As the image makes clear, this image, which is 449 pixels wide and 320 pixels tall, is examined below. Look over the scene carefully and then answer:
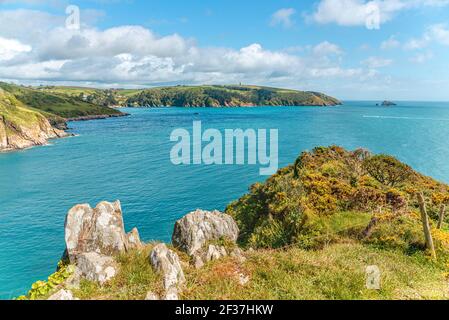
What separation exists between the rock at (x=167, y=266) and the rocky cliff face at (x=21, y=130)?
11355 centimetres

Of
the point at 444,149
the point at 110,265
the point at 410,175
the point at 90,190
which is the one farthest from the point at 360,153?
the point at 444,149

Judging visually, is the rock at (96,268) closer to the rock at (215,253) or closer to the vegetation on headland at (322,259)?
the vegetation on headland at (322,259)

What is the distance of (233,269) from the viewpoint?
40.5ft

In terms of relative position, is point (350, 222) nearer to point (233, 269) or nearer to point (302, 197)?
point (302, 197)

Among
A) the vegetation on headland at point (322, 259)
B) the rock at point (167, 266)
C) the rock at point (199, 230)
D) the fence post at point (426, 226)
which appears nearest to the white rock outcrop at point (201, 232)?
the rock at point (199, 230)

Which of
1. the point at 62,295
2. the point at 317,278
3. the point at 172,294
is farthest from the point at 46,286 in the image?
the point at 317,278

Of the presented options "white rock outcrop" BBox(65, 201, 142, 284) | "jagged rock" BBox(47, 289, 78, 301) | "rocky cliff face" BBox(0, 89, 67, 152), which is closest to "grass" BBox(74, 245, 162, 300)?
"jagged rock" BBox(47, 289, 78, 301)

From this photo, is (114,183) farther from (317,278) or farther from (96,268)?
(317,278)

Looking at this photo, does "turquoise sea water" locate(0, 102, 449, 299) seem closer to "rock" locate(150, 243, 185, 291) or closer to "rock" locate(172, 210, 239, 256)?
"rock" locate(172, 210, 239, 256)

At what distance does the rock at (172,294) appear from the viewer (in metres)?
10.1

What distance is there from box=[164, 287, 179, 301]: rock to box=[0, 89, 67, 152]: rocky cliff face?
116m

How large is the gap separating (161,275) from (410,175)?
104 ft

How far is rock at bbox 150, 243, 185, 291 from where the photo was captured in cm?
1107

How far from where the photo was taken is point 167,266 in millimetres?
11688
